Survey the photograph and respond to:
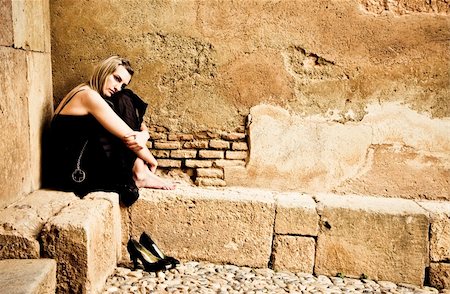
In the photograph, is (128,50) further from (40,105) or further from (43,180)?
(43,180)

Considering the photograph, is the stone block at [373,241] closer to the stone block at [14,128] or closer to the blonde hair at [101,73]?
the blonde hair at [101,73]

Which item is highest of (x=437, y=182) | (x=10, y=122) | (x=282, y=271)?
(x=10, y=122)

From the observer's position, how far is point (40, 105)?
3.57m

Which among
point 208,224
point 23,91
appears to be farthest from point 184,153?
point 23,91

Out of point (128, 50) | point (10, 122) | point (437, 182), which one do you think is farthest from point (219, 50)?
point (437, 182)

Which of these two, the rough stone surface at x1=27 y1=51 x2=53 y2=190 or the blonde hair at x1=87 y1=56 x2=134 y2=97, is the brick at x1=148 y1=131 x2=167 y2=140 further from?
the rough stone surface at x1=27 y1=51 x2=53 y2=190

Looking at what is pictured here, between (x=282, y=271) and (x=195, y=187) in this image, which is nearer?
(x=282, y=271)

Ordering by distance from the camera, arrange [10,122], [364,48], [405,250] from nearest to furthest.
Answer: [10,122], [405,250], [364,48]

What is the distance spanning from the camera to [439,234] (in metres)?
3.46

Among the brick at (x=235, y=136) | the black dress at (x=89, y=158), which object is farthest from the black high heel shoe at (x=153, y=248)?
the brick at (x=235, y=136)

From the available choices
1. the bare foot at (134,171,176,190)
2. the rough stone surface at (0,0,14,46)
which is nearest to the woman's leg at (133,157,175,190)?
the bare foot at (134,171,176,190)

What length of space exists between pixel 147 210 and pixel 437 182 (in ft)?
7.75

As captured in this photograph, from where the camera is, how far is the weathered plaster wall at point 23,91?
2957 millimetres

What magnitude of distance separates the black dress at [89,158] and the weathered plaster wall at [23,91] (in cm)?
18
